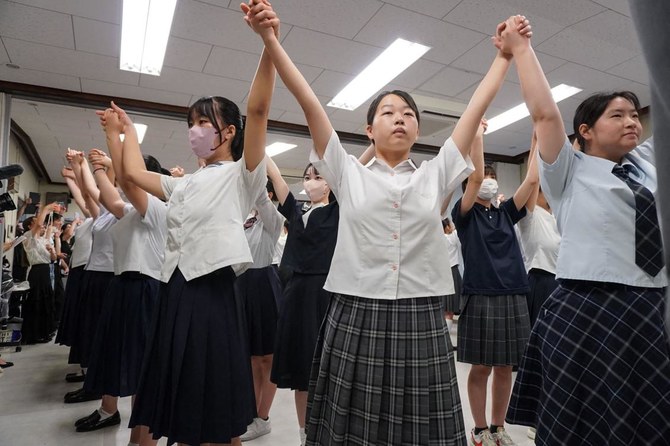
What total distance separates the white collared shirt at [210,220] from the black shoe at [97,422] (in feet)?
5.47

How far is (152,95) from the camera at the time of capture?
16.7ft

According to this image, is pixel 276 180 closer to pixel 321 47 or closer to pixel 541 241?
pixel 541 241

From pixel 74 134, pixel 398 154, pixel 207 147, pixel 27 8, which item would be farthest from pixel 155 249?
pixel 74 134

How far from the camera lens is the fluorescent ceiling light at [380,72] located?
→ 396cm

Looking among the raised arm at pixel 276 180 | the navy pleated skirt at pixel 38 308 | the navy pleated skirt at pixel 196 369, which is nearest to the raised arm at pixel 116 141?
the navy pleated skirt at pixel 196 369

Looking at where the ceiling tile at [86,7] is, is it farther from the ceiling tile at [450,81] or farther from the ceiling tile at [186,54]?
the ceiling tile at [450,81]

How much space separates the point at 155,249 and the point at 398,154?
5.21 ft

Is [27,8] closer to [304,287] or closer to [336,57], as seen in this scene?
[336,57]

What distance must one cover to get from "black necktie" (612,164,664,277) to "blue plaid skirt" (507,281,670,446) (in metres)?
0.07

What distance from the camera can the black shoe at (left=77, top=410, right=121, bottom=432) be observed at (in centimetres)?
238

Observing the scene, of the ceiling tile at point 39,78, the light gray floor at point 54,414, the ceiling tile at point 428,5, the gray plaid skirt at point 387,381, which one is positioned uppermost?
the ceiling tile at point 428,5

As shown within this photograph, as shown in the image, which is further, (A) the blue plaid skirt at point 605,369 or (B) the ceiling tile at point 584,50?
(B) the ceiling tile at point 584,50

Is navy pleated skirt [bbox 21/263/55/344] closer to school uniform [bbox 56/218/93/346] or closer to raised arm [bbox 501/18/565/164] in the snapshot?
school uniform [bbox 56/218/93/346]

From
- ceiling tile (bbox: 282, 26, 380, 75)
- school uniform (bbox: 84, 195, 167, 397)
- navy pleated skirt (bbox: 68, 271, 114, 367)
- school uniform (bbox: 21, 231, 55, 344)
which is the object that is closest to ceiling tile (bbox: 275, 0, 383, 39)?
ceiling tile (bbox: 282, 26, 380, 75)
